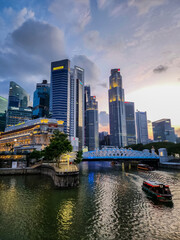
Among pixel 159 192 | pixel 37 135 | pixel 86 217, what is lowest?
pixel 86 217

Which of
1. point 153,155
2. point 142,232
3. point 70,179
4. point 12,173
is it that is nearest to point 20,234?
point 142,232

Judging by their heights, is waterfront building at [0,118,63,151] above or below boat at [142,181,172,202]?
above

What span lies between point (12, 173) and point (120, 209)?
67038 millimetres

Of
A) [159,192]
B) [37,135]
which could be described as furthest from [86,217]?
[37,135]

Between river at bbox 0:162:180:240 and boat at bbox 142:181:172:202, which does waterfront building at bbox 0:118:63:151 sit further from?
boat at bbox 142:181:172:202

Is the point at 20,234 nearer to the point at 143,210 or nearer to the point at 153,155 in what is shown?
the point at 143,210

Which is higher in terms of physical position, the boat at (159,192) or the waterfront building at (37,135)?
the waterfront building at (37,135)

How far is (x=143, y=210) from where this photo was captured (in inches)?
1191

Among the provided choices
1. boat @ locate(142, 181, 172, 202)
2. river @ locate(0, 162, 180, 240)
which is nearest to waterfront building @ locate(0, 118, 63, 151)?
river @ locate(0, 162, 180, 240)

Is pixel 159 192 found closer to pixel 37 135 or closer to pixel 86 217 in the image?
pixel 86 217

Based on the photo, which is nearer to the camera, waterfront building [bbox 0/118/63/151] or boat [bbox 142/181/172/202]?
boat [bbox 142/181/172/202]

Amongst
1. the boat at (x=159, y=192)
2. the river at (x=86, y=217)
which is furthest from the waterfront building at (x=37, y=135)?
the boat at (x=159, y=192)

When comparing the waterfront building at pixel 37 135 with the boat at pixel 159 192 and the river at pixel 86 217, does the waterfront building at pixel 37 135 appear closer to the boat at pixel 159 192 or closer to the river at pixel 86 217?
the river at pixel 86 217

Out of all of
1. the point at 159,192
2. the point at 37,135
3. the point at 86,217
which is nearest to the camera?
the point at 86,217
